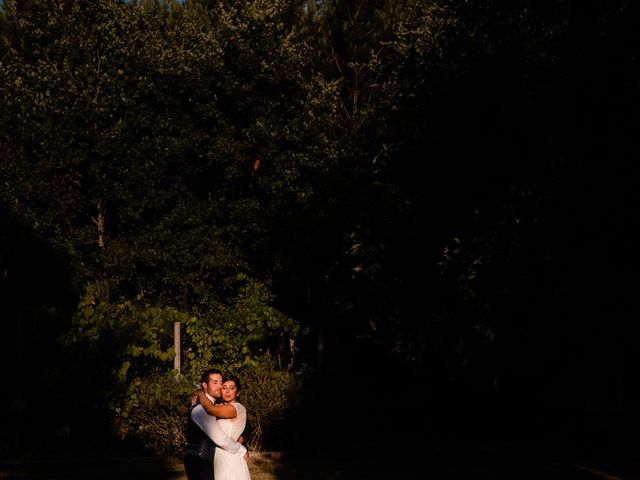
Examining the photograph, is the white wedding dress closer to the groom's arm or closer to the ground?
the groom's arm

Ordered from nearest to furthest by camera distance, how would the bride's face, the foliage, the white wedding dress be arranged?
1. the bride's face
2. the white wedding dress
3. the foliage

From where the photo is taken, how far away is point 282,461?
1422cm

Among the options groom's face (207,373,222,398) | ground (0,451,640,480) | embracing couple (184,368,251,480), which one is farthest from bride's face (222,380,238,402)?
ground (0,451,640,480)

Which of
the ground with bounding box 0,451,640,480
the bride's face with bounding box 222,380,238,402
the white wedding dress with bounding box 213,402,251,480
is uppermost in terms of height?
the bride's face with bounding box 222,380,238,402

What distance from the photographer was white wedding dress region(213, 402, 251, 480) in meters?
8.05

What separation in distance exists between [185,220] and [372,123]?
9136 mm

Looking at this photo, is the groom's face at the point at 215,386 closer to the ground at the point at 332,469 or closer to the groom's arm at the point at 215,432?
the groom's arm at the point at 215,432

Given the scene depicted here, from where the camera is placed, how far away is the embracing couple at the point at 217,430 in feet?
26.2

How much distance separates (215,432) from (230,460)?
0.27 metres

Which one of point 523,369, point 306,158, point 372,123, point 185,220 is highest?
point 372,123

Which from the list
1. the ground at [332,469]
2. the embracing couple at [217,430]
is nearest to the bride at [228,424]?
the embracing couple at [217,430]

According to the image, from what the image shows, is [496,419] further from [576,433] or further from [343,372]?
[343,372]

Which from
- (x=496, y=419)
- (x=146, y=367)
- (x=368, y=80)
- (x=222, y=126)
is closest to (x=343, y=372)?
(x=496, y=419)

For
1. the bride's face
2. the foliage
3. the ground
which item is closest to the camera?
the bride's face
